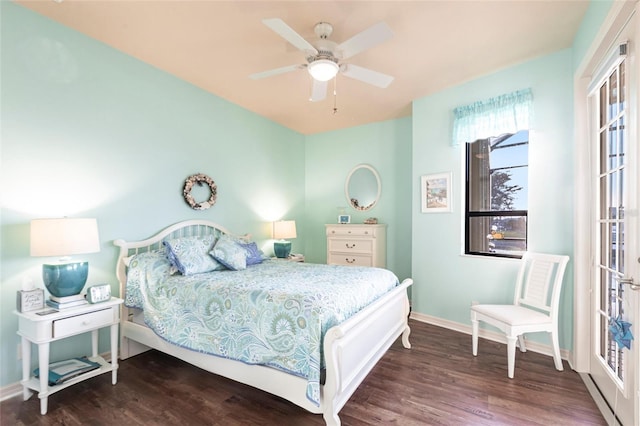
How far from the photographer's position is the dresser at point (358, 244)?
433cm

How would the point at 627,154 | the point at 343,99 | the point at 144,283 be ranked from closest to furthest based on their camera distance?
1. the point at 627,154
2. the point at 144,283
3. the point at 343,99

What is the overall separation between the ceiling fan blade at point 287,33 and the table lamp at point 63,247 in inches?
75.9

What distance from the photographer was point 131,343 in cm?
279

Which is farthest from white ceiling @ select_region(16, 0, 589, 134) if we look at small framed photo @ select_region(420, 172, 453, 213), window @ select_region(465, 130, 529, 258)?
small framed photo @ select_region(420, 172, 453, 213)

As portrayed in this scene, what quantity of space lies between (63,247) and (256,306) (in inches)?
55.2

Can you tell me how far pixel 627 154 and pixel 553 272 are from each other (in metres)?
1.39

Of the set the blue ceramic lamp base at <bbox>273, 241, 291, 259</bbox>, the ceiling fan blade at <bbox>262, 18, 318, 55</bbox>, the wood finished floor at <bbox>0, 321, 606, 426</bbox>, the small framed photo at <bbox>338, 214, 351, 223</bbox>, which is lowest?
the wood finished floor at <bbox>0, 321, 606, 426</bbox>

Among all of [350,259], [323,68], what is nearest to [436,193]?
[350,259]

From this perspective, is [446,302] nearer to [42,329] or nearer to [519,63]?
[519,63]

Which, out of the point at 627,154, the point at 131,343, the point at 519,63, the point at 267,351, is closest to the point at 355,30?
the point at 519,63

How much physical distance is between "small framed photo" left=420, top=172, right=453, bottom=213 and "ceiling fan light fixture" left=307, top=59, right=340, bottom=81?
199cm

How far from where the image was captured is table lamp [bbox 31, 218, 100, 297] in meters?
2.00

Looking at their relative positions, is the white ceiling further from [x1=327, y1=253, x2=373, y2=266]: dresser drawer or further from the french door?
[x1=327, y1=253, x2=373, y2=266]: dresser drawer

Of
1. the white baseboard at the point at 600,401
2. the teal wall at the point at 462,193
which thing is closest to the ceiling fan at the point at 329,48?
the teal wall at the point at 462,193
